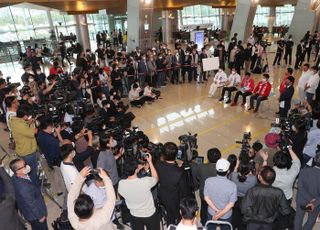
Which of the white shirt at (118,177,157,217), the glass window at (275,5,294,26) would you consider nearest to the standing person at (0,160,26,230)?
the white shirt at (118,177,157,217)

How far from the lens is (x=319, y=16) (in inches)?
734

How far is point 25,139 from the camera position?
16.6ft

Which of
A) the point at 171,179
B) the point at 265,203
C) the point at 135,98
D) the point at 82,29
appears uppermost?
the point at 82,29

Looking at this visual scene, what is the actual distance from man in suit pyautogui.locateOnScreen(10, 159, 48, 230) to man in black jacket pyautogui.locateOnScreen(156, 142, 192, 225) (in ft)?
5.36

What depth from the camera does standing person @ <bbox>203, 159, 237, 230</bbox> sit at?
3.29 metres

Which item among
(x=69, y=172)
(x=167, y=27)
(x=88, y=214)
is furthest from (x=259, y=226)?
(x=167, y=27)

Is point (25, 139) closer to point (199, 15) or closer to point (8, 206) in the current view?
point (8, 206)

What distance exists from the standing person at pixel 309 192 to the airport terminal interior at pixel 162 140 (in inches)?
0.6

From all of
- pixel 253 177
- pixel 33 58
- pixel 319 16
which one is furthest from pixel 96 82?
pixel 319 16

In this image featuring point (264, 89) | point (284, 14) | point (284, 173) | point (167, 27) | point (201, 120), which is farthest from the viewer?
point (284, 14)

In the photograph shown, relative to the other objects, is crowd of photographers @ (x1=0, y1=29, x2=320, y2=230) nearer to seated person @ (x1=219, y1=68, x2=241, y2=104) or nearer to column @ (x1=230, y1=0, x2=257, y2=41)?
seated person @ (x1=219, y1=68, x2=241, y2=104)

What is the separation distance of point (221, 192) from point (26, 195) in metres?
2.46

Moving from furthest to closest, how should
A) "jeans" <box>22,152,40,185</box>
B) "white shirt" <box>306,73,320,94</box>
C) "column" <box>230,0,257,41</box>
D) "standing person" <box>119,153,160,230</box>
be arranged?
"column" <box>230,0,257,41</box> → "white shirt" <box>306,73,320,94</box> → "jeans" <box>22,152,40,185</box> → "standing person" <box>119,153,160,230</box>

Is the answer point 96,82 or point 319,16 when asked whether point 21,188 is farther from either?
point 319,16
